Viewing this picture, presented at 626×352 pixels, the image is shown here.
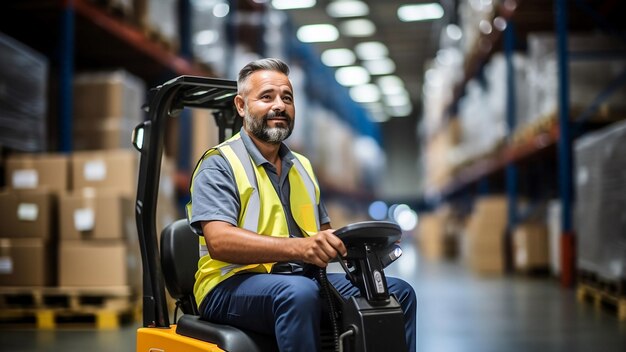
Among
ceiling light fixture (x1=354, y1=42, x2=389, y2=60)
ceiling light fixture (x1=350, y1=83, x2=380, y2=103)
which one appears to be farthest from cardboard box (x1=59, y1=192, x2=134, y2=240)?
ceiling light fixture (x1=350, y1=83, x2=380, y2=103)

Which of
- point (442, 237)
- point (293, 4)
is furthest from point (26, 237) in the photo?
point (293, 4)

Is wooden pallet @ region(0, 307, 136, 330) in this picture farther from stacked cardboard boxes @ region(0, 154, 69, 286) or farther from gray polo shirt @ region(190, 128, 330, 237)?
gray polo shirt @ region(190, 128, 330, 237)

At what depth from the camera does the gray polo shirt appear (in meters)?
2.33

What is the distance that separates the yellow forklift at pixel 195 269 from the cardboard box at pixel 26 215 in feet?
9.46

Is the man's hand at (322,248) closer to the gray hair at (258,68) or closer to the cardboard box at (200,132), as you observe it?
the gray hair at (258,68)

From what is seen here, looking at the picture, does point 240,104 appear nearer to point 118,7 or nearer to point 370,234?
point 370,234

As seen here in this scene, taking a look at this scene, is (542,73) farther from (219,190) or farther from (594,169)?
(219,190)

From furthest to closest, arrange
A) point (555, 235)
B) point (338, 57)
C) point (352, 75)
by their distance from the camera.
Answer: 1. point (352, 75)
2. point (338, 57)
3. point (555, 235)

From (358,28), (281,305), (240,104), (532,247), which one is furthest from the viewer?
(358,28)

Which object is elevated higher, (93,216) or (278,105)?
(278,105)

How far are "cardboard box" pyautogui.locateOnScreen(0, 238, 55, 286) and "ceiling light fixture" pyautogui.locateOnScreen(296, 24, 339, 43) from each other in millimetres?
15812

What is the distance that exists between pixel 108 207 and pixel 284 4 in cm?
1387

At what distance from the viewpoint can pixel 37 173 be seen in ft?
18.7

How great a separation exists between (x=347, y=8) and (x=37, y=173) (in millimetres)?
14263
